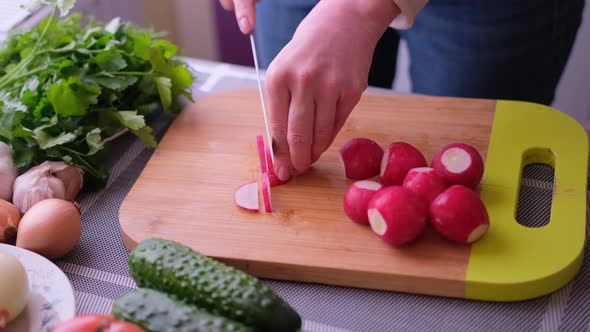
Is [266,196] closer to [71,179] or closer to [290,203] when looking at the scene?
[290,203]

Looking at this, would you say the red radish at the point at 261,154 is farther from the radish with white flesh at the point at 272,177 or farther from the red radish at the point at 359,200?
the red radish at the point at 359,200

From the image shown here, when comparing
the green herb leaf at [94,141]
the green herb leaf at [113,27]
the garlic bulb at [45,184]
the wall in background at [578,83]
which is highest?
the green herb leaf at [113,27]

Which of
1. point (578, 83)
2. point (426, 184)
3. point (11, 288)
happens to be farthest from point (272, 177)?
point (578, 83)

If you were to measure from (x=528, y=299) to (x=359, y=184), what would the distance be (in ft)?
1.06

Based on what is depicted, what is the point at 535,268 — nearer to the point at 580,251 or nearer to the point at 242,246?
the point at 580,251

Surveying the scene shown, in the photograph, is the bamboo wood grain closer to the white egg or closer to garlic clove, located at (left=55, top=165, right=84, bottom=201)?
garlic clove, located at (left=55, top=165, right=84, bottom=201)

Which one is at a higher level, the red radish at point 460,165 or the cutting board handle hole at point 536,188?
the red radish at point 460,165

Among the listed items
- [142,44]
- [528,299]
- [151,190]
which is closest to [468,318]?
[528,299]

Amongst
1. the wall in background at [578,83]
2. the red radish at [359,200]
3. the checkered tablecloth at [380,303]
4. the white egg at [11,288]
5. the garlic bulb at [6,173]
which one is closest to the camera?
the white egg at [11,288]

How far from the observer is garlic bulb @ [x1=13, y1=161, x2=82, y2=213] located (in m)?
1.15

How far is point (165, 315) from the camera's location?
0.84 metres

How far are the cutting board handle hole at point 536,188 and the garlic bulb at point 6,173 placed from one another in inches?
36.0

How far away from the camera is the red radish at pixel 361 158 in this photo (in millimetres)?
1201

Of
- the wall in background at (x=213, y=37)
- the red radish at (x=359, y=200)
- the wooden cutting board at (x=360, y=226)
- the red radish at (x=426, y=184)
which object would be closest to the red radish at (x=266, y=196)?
the wooden cutting board at (x=360, y=226)
